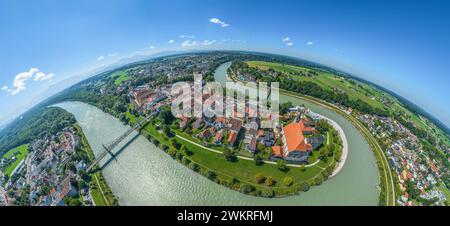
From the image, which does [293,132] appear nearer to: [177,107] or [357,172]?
[357,172]

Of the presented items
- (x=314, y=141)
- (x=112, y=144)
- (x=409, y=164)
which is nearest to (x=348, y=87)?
(x=409, y=164)

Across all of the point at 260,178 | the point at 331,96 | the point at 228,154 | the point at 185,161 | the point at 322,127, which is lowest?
the point at 260,178

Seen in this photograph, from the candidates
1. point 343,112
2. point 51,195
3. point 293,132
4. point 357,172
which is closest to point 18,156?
point 51,195

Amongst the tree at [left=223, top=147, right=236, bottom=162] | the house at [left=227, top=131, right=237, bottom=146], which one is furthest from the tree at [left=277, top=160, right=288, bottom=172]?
the house at [left=227, top=131, right=237, bottom=146]

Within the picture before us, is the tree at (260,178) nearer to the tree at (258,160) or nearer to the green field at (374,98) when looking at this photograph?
the tree at (258,160)

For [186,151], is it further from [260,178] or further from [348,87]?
[348,87]

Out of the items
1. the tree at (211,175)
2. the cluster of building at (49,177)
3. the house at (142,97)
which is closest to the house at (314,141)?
the tree at (211,175)
